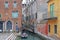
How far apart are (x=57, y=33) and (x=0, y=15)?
19.6m

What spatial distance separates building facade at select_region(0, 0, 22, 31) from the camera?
4056cm

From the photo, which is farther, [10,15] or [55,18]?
[10,15]

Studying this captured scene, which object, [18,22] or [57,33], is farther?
[18,22]

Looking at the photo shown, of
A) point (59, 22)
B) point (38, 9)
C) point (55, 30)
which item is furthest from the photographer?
point (38, 9)

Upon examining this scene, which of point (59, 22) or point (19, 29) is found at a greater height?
point (59, 22)

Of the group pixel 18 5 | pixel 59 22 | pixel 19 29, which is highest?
pixel 18 5

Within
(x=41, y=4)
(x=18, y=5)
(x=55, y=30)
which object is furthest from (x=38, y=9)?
(x=55, y=30)

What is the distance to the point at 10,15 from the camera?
40719 mm

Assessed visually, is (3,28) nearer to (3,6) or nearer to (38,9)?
(3,6)

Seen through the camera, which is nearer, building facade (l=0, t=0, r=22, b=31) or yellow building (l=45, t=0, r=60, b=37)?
yellow building (l=45, t=0, r=60, b=37)

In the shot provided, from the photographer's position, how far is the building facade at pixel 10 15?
40.6m

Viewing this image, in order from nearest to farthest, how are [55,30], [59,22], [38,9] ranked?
[59,22] < [55,30] < [38,9]

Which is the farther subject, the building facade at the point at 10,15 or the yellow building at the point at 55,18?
the building facade at the point at 10,15

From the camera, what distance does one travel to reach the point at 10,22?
1606 inches
